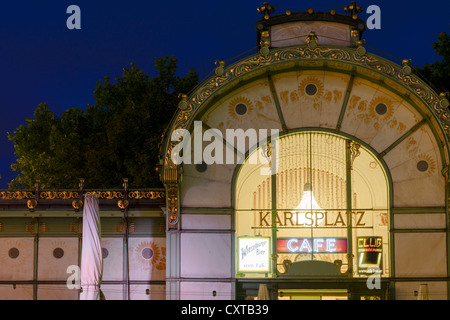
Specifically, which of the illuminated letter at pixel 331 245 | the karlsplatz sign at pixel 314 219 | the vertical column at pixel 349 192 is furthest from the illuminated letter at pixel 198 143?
the illuminated letter at pixel 331 245

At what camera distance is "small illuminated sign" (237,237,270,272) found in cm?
2533

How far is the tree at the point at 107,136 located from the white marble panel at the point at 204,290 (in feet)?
43.7

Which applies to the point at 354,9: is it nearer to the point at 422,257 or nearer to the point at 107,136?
the point at 422,257

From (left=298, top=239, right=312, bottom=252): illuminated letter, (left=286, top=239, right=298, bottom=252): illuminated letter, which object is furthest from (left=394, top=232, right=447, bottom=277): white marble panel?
(left=286, top=239, right=298, bottom=252): illuminated letter

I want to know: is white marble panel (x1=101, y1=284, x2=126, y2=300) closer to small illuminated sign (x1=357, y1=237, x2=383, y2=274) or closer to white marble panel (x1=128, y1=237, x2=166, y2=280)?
white marble panel (x1=128, y1=237, x2=166, y2=280)

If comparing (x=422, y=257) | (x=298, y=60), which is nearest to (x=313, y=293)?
(x=422, y=257)

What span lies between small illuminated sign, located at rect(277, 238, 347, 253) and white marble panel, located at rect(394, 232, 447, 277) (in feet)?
5.98

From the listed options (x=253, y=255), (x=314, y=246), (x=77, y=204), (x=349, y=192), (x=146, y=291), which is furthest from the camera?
(x=146, y=291)

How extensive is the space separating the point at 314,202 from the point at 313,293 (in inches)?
116

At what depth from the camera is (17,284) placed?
26406 mm

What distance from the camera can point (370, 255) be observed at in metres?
25.2

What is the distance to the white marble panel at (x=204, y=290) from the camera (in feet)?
80.9
